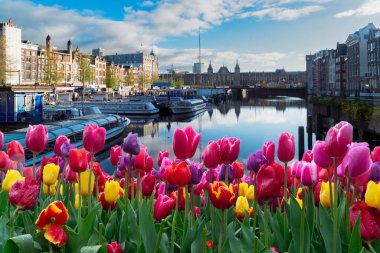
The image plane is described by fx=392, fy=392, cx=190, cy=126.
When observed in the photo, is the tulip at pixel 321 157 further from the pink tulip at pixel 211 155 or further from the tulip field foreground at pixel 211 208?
the pink tulip at pixel 211 155

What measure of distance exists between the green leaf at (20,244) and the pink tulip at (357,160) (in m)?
1.20

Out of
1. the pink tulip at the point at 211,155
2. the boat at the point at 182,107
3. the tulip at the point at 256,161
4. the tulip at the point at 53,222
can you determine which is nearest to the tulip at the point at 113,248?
the tulip at the point at 53,222

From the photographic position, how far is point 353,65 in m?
61.8

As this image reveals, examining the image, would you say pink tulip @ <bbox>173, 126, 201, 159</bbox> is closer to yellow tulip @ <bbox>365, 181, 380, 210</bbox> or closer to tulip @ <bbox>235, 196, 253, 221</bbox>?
tulip @ <bbox>235, 196, 253, 221</bbox>

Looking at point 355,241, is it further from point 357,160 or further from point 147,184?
point 147,184

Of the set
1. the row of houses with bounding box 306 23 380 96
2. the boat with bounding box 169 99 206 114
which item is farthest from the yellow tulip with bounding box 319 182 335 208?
the boat with bounding box 169 99 206 114

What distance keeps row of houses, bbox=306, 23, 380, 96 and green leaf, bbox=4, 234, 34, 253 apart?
39.5m

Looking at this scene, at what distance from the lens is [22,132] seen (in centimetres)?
1410

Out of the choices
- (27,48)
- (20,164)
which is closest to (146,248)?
(20,164)

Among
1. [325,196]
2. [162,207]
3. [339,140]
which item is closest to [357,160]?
[339,140]

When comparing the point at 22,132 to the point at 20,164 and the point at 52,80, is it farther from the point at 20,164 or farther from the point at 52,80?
the point at 52,80

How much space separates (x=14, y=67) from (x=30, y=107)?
37.7m

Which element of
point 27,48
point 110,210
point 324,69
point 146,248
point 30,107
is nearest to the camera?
point 146,248

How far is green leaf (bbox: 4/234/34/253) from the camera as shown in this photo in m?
1.42
